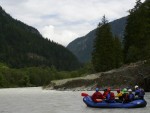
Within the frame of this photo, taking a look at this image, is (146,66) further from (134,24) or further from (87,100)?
(87,100)

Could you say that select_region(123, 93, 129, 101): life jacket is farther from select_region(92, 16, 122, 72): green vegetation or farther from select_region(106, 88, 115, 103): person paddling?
select_region(92, 16, 122, 72): green vegetation

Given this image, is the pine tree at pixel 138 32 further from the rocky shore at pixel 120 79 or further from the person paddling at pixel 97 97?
the person paddling at pixel 97 97

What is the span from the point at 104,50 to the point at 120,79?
60.8 ft

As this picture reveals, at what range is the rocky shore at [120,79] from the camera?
71.5 metres

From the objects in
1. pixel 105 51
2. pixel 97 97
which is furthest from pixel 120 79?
pixel 97 97

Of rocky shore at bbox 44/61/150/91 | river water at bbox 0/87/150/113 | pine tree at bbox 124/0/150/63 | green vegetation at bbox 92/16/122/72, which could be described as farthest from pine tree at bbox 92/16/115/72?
river water at bbox 0/87/150/113

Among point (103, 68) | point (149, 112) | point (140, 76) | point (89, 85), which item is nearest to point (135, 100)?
point (149, 112)

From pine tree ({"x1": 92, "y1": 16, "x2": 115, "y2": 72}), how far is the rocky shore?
11710mm

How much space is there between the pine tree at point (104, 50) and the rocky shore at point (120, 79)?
1171 centimetres

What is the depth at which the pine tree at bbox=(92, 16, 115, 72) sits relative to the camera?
9256 centimetres

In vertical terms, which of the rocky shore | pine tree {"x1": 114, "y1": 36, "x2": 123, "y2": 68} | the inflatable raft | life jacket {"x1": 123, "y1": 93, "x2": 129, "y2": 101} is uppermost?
pine tree {"x1": 114, "y1": 36, "x2": 123, "y2": 68}

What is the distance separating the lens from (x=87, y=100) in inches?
1724

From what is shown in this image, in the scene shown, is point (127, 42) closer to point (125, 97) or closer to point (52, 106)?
point (52, 106)

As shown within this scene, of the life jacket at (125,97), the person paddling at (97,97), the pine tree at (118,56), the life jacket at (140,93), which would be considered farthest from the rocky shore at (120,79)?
the person paddling at (97,97)
